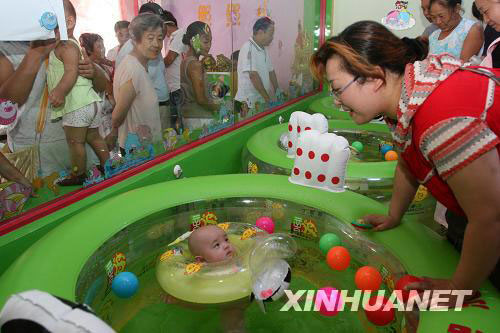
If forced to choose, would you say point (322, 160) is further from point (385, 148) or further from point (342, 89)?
point (385, 148)

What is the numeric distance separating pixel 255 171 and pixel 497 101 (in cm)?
155

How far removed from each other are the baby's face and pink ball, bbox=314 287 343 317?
1.22 ft

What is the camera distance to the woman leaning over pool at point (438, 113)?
910mm

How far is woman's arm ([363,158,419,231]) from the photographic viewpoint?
143cm

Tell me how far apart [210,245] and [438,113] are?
3.06 ft

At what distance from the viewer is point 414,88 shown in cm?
101

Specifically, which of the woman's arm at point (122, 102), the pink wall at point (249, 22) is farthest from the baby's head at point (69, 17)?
the pink wall at point (249, 22)

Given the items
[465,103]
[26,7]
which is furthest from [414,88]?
[26,7]

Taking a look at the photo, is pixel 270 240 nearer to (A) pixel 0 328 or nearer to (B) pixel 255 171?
(B) pixel 255 171

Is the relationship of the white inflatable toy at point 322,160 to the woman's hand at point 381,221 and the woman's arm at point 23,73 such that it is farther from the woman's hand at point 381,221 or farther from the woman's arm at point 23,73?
the woman's arm at point 23,73

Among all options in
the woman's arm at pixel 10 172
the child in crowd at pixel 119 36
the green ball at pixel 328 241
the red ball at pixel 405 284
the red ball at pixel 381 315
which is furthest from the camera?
the child in crowd at pixel 119 36

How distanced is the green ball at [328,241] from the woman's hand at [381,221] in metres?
0.18

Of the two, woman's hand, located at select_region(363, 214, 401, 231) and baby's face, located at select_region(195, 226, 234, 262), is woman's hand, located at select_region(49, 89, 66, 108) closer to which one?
baby's face, located at select_region(195, 226, 234, 262)

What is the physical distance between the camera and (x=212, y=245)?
1562mm
